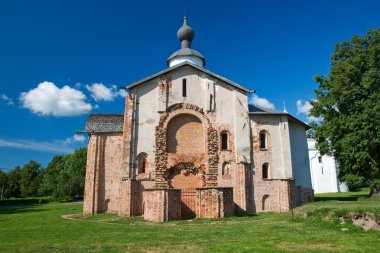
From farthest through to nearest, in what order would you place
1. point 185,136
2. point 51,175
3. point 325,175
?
point 51,175, point 325,175, point 185,136

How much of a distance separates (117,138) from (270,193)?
38.5 ft

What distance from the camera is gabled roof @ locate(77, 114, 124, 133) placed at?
2281cm

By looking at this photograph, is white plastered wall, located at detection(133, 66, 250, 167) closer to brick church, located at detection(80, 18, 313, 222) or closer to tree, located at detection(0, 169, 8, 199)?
brick church, located at detection(80, 18, 313, 222)

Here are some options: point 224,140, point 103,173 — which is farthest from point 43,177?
point 224,140

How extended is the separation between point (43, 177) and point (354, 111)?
61653 mm

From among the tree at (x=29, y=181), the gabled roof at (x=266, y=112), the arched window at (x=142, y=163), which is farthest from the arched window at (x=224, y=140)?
the tree at (x=29, y=181)

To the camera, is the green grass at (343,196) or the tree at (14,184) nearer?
the green grass at (343,196)

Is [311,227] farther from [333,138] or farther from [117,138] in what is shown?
[117,138]

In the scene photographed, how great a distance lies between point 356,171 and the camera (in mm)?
22062

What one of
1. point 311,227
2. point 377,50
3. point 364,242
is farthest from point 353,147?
point 364,242

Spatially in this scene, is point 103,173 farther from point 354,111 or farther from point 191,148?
point 354,111

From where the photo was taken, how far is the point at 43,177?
64.4 m

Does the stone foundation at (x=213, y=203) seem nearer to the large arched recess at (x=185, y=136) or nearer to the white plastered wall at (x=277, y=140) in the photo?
the large arched recess at (x=185, y=136)

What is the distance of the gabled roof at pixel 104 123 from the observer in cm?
2281
